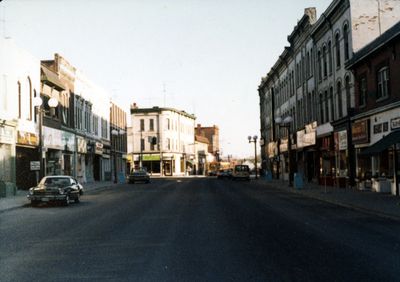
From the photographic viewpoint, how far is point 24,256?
32.5ft

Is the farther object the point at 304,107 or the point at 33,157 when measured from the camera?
the point at 304,107

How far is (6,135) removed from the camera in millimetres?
31109

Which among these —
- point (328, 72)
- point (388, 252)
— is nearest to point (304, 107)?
point (328, 72)

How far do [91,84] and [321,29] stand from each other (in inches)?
1096

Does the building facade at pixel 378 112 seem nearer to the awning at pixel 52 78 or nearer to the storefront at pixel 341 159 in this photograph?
the storefront at pixel 341 159

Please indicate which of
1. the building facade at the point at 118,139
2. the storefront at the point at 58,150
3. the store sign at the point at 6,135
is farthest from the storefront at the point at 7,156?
the building facade at the point at 118,139

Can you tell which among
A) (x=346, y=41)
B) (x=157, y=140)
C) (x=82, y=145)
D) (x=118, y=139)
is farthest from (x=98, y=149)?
(x=157, y=140)

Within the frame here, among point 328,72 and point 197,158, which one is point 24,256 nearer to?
point 328,72

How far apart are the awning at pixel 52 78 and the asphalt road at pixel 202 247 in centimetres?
2343

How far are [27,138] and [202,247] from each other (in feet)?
88.6

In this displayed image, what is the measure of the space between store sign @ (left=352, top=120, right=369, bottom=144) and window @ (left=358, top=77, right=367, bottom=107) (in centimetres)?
118

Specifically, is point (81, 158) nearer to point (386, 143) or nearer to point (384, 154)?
point (384, 154)

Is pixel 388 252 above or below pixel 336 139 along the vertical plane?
below

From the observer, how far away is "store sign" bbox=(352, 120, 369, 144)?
29672mm
